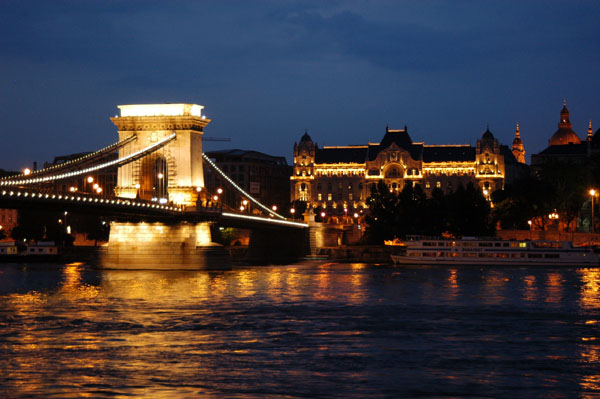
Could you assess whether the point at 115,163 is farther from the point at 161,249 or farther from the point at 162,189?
the point at 162,189

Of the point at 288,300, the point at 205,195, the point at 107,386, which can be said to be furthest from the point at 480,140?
the point at 107,386

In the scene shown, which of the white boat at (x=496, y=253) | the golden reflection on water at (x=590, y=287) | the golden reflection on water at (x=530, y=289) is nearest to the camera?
the golden reflection on water at (x=590, y=287)

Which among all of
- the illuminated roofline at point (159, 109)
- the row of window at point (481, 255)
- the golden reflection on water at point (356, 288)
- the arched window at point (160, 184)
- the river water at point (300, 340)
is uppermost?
the illuminated roofline at point (159, 109)

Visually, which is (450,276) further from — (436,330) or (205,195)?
(436,330)

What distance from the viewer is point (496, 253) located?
3728 inches

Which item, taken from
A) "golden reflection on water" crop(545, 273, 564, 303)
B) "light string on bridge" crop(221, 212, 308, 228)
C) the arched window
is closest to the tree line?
"light string on bridge" crop(221, 212, 308, 228)

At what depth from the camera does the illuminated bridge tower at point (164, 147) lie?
8675 cm

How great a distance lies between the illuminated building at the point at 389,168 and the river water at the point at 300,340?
121196 mm

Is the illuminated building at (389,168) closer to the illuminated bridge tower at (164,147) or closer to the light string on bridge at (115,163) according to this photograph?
the illuminated bridge tower at (164,147)

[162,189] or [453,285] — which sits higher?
[162,189]

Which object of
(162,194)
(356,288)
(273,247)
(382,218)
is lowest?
(356,288)

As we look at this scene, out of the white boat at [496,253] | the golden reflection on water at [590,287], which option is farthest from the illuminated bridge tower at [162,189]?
the golden reflection on water at [590,287]

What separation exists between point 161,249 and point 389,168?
107 meters

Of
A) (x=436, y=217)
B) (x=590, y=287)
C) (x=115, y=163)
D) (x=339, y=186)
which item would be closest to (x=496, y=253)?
(x=436, y=217)
